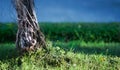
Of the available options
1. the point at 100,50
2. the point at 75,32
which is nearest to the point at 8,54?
the point at 100,50

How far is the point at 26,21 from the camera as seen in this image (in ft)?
27.8

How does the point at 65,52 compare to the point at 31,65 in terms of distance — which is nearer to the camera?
the point at 31,65

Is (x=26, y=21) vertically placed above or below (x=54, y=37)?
above

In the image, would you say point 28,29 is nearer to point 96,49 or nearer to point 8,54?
point 8,54

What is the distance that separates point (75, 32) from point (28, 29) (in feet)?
14.3

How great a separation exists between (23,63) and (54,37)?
15.4ft

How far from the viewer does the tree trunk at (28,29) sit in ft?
27.7

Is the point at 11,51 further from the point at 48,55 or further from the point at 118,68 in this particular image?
the point at 118,68

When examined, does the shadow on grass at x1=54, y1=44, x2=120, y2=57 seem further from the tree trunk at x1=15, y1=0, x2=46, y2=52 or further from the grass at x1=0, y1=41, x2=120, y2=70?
the tree trunk at x1=15, y1=0, x2=46, y2=52

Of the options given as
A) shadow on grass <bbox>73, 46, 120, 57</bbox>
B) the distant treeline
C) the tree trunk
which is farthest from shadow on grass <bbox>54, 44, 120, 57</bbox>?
the distant treeline

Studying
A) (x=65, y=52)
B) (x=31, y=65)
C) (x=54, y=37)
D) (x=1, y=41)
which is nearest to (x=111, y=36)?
(x=54, y=37)

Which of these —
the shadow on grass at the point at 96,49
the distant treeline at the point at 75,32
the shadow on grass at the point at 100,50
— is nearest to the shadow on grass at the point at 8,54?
the shadow on grass at the point at 96,49

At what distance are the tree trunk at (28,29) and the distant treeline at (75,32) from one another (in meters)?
3.83

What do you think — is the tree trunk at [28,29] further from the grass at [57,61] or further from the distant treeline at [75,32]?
the distant treeline at [75,32]
